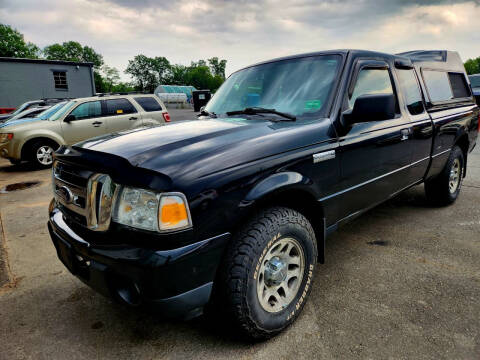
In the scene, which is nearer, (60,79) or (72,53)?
(60,79)

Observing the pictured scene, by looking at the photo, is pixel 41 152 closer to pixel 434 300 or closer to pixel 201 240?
pixel 201 240

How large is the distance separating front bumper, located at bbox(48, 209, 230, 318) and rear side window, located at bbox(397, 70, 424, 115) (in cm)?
252

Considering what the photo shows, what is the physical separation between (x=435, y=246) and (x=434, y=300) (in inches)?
40.5

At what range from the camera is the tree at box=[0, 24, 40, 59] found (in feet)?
191

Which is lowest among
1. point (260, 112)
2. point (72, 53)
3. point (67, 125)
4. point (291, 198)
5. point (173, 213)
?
point (291, 198)

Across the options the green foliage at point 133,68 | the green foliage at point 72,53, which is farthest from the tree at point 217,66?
the green foliage at point 72,53

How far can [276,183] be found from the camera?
195cm

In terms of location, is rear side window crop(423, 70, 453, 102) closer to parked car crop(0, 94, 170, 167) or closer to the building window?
parked car crop(0, 94, 170, 167)

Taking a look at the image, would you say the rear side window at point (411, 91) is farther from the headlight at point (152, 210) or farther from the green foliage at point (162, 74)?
the green foliage at point (162, 74)

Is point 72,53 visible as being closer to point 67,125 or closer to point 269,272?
point 67,125

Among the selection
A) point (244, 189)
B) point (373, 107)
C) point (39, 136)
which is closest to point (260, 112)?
point (373, 107)

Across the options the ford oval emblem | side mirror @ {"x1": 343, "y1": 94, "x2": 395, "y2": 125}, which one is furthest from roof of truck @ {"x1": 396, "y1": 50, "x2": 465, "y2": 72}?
the ford oval emblem

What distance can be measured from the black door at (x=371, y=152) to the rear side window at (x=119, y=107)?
7.28m

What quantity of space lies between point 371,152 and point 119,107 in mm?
7621
